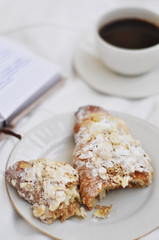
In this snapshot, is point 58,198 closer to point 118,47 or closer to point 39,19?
point 118,47

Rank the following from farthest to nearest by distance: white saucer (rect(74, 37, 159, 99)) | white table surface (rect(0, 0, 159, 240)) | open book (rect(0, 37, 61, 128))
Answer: white saucer (rect(74, 37, 159, 99))
open book (rect(0, 37, 61, 128))
white table surface (rect(0, 0, 159, 240))

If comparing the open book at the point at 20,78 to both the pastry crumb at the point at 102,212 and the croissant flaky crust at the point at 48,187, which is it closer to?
the croissant flaky crust at the point at 48,187

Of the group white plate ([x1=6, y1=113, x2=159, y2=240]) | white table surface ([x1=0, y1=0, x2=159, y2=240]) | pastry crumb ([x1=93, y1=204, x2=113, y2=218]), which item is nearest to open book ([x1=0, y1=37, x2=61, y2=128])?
white table surface ([x1=0, y1=0, x2=159, y2=240])

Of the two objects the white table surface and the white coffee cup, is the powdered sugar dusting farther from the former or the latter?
the white coffee cup

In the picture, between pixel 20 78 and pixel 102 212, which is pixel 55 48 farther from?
pixel 102 212

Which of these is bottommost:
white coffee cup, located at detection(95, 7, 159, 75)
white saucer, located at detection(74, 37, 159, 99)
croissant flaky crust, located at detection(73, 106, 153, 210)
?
white saucer, located at detection(74, 37, 159, 99)

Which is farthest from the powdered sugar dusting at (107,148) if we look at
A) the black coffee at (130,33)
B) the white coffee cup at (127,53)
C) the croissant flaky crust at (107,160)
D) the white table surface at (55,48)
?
the black coffee at (130,33)
